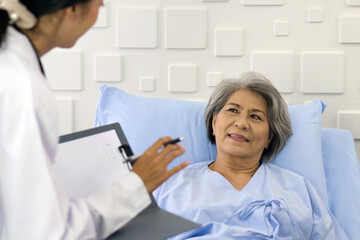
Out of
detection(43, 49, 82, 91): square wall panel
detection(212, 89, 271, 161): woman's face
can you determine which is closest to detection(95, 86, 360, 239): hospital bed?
detection(212, 89, 271, 161): woman's face

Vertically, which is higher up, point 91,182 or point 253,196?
point 91,182

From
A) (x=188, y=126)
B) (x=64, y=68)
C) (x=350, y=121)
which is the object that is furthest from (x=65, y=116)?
(x=350, y=121)

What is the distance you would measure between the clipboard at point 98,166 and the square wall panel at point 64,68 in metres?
1.02

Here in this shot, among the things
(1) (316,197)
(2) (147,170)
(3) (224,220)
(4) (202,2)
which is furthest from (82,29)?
(4) (202,2)

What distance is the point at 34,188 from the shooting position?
94 centimetres

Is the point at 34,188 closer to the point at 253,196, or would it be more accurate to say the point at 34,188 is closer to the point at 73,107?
the point at 253,196

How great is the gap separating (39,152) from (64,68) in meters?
1.54

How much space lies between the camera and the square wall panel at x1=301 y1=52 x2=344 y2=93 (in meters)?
2.32

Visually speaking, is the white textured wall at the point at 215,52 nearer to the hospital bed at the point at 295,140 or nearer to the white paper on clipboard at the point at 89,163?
the hospital bed at the point at 295,140

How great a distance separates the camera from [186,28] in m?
2.35

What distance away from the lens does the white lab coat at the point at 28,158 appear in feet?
3.04

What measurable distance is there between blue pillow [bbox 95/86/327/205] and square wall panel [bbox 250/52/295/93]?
0.23 metres

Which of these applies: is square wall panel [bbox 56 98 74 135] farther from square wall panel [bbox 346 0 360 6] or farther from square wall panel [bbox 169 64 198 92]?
square wall panel [bbox 346 0 360 6]

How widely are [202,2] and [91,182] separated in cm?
128
